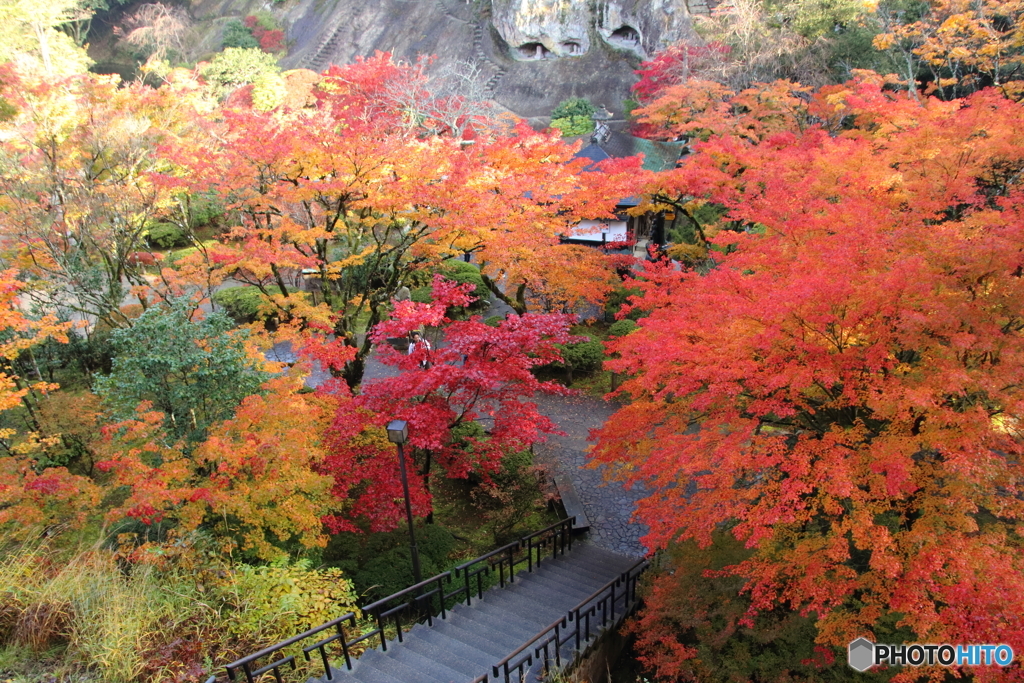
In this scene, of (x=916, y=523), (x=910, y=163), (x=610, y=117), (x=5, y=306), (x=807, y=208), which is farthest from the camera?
(x=610, y=117)

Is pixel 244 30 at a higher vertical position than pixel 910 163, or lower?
higher

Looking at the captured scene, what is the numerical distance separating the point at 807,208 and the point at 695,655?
9204 mm

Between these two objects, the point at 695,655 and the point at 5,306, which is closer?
the point at 695,655

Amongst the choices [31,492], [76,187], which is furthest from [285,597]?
[76,187]

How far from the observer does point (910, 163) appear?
1353cm

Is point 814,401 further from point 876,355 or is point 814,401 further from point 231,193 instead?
point 231,193

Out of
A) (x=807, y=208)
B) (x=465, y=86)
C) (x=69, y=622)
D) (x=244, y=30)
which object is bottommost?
(x=69, y=622)

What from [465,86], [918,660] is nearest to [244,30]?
[465,86]

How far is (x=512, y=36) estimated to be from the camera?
36.0m

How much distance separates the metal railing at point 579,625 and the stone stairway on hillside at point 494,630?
0.03 metres

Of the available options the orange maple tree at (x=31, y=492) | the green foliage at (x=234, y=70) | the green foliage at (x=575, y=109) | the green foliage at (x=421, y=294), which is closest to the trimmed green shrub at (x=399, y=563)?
the orange maple tree at (x=31, y=492)

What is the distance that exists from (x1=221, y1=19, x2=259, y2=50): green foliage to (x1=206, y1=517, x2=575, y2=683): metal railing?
4113 cm

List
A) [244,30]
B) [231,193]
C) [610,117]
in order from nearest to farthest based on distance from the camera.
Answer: [231,193] < [610,117] < [244,30]

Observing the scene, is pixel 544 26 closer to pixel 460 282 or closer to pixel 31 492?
pixel 460 282
